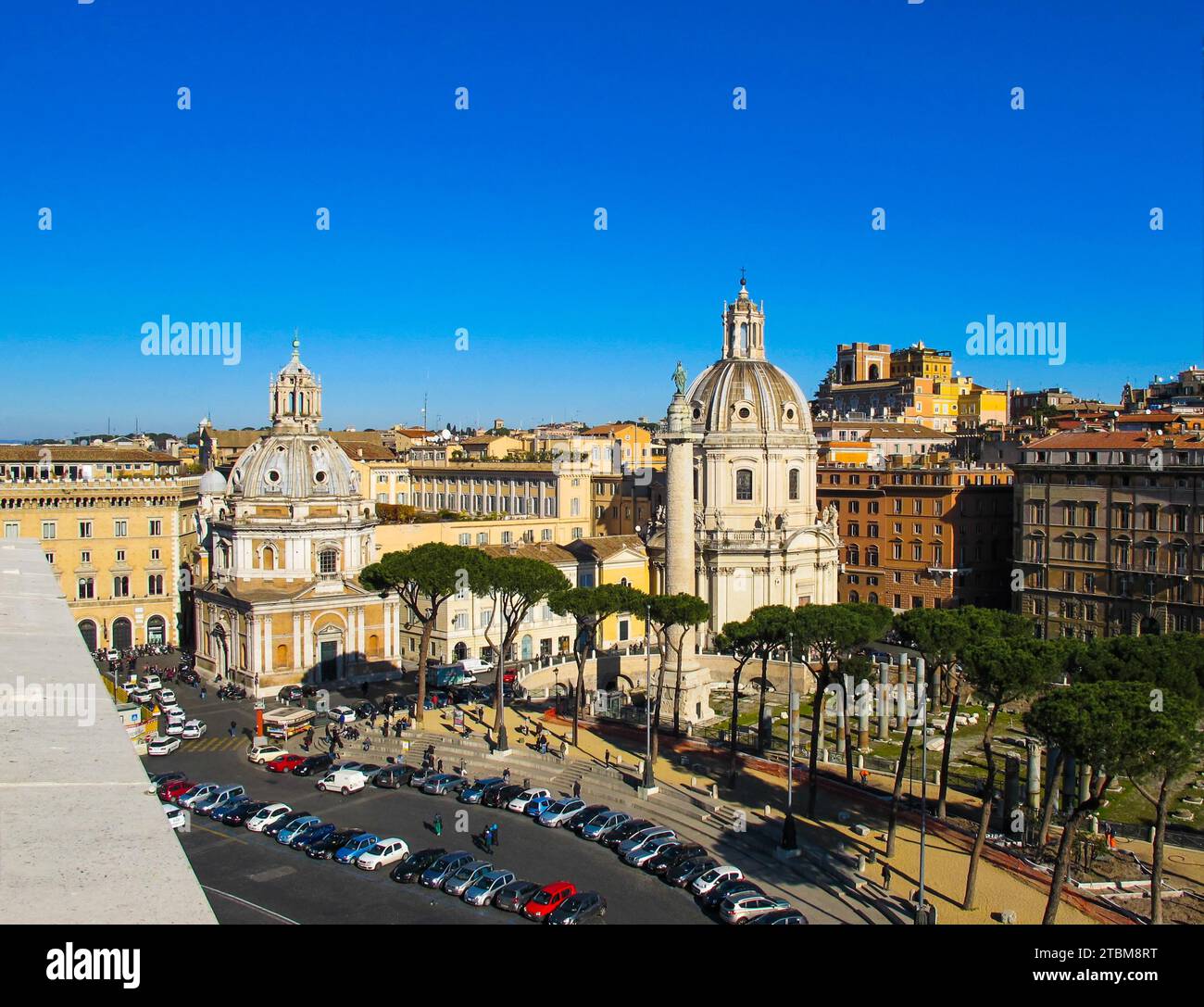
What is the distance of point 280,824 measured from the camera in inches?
1241

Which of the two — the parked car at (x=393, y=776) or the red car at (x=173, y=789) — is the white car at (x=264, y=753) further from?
the parked car at (x=393, y=776)

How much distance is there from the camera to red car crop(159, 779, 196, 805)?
34062 mm

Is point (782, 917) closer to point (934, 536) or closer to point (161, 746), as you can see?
point (161, 746)

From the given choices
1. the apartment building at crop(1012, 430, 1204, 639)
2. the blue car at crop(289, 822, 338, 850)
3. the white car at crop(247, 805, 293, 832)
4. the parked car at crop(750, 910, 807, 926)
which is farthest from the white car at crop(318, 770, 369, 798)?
the apartment building at crop(1012, 430, 1204, 639)

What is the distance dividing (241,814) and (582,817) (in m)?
9.91

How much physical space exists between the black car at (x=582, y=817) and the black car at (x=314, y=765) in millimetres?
10275

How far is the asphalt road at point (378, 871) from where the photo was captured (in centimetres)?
2588

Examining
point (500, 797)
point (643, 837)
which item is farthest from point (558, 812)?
point (643, 837)

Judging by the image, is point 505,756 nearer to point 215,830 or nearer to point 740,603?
point 215,830

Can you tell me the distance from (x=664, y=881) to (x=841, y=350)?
103 m

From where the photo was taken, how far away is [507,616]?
151 ft

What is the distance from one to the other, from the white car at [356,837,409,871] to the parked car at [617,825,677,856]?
18.9ft

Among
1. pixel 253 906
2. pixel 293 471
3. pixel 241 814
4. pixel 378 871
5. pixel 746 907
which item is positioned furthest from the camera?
pixel 293 471
